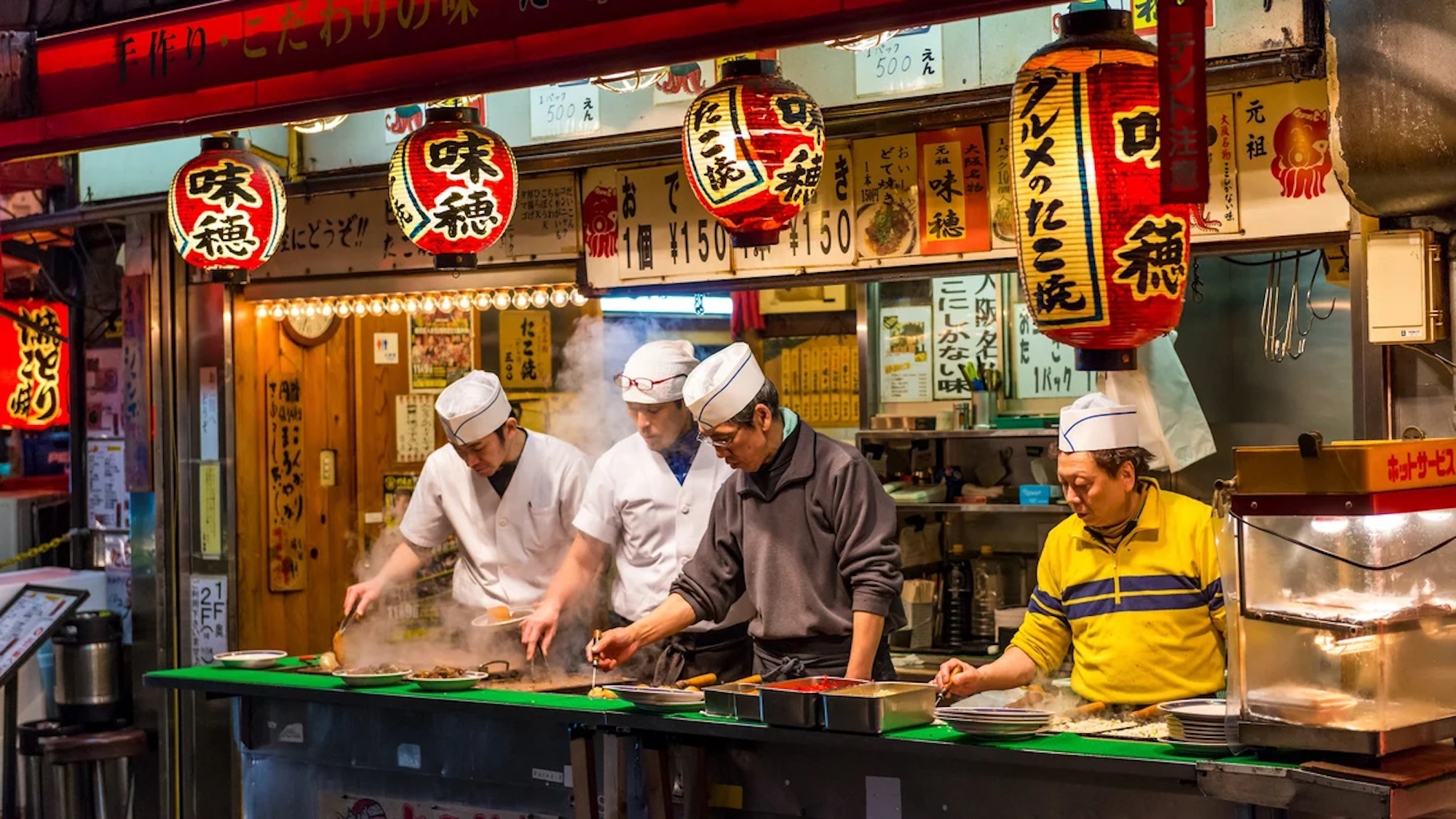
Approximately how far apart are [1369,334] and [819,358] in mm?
5044

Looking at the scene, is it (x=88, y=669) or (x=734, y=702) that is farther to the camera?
(x=88, y=669)

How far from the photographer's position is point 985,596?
29.4ft

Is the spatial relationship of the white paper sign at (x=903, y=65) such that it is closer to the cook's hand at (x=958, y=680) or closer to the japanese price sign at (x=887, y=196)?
the japanese price sign at (x=887, y=196)

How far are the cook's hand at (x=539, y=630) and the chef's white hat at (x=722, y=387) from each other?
1405 mm

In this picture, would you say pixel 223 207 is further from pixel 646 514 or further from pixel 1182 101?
pixel 1182 101

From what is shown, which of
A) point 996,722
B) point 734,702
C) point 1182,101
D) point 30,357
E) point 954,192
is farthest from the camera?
point 30,357

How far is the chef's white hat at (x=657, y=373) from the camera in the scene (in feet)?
22.5

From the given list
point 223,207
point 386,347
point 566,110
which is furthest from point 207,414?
point 566,110

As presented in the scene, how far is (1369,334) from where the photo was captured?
5852mm

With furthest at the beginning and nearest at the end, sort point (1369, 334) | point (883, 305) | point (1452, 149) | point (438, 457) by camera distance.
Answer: point (883, 305) < point (438, 457) < point (1369, 334) < point (1452, 149)

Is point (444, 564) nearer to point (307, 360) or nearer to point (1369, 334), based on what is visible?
point (307, 360)

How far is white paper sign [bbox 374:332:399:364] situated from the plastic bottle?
4.40m

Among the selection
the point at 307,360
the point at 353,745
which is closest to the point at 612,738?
the point at 353,745

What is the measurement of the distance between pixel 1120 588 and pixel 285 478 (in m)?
6.03
